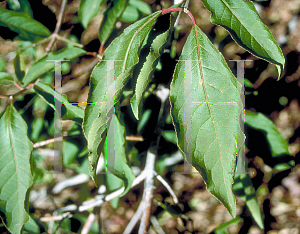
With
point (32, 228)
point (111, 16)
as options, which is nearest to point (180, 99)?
point (111, 16)

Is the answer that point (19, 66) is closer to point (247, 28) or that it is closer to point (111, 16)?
point (111, 16)

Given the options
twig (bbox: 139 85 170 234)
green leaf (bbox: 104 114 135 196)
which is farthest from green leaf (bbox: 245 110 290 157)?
green leaf (bbox: 104 114 135 196)

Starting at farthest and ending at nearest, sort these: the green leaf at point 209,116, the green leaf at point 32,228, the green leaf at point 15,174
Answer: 1. the green leaf at point 32,228
2. the green leaf at point 15,174
3. the green leaf at point 209,116

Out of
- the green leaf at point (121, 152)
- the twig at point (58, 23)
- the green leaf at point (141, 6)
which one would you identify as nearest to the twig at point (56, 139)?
the green leaf at point (121, 152)

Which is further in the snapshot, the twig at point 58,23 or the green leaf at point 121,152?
the twig at point 58,23

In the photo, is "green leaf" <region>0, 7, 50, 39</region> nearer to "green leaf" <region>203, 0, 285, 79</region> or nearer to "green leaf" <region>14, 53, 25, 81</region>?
"green leaf" <region>14, 53, 25, 81</region>

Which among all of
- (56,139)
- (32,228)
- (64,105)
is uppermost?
(64,105)

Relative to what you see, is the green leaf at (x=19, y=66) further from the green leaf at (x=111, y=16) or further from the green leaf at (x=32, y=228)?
the green leaf at (x=32, y=228)
